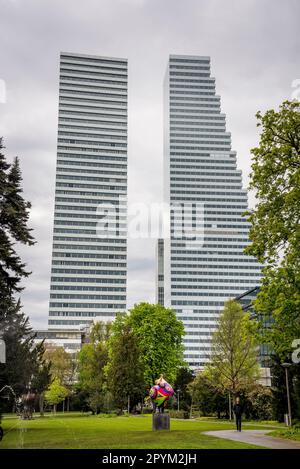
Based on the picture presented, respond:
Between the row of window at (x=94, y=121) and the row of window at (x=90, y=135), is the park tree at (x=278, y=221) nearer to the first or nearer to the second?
the row of window at (x=90, y=135)

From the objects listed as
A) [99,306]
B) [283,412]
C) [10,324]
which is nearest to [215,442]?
[10,324]

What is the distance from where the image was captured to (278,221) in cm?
2255

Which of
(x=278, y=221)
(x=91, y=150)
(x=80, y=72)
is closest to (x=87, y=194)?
(x=91, y=150)

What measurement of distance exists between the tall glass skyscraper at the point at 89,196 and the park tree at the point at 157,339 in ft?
338

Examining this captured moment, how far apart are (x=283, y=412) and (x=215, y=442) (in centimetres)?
2199

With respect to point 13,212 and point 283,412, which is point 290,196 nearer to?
point 13,212

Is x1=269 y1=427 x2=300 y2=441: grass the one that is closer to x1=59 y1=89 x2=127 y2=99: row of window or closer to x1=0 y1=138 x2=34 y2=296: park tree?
x1=0 y1=138 x2=34 y2=296: park tree

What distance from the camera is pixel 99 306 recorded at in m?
172

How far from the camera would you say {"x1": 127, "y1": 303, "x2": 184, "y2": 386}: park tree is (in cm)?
5959

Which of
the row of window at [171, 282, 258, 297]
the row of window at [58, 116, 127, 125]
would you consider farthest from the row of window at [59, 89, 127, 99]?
the row of window at [171, 282, 258, 297]

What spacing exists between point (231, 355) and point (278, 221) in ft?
86.5

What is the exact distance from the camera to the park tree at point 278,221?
69.4ft

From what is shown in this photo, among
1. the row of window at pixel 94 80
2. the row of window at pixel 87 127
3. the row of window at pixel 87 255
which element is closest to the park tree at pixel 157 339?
the row of window at pixel 87 255

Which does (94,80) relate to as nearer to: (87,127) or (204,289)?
(87,127)
